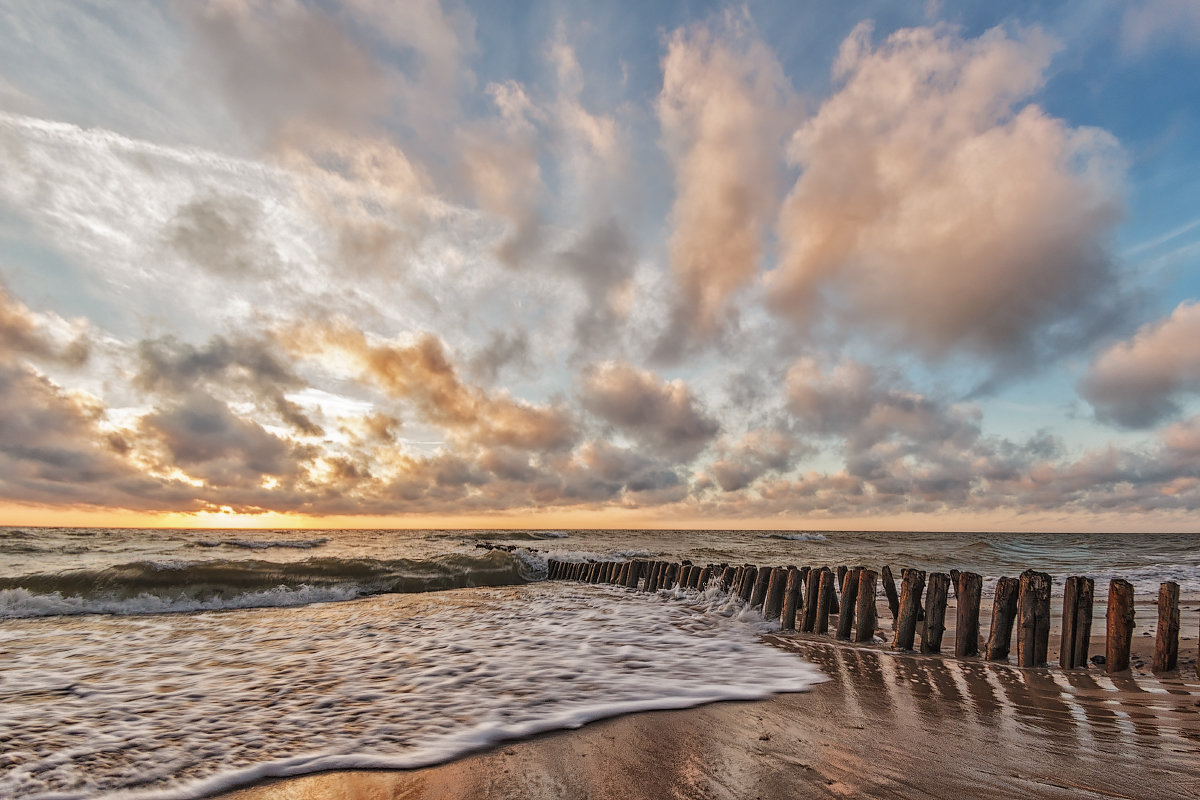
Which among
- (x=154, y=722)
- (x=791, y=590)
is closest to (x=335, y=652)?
(x=154, y=722)

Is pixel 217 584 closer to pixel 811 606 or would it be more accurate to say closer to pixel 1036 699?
pixel 811 606

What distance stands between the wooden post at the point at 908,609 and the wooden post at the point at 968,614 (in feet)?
1.58

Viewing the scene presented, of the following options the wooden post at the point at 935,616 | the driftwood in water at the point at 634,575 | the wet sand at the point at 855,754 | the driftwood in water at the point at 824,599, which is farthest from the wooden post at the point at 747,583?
the wet sand at the point at 855,754

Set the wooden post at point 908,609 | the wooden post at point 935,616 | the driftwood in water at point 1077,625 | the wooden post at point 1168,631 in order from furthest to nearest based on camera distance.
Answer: the wooden post at point 908,609
the wooden post at point 935,616
the driftwood in water at point 1077,625
the wooden post at point 1168,631

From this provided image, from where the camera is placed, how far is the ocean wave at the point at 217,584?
12.9 metres

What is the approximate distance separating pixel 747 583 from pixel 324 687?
7776 mm

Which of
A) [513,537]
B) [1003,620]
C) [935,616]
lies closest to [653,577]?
[935,616]

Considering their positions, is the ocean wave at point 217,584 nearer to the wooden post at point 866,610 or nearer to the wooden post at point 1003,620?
the wooden post at point 866,610

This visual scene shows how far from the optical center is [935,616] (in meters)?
7.15

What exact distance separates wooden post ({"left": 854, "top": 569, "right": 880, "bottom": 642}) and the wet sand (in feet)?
8.88

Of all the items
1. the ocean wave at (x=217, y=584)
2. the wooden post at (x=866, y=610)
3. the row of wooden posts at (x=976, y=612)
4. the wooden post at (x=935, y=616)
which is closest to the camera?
the row of wooden posts at (x=976, y=612)

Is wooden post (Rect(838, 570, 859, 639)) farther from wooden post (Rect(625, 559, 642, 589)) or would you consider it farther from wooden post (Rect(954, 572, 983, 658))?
wooden post (Rect(625, 559, 642, 589))

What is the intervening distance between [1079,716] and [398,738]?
520cm

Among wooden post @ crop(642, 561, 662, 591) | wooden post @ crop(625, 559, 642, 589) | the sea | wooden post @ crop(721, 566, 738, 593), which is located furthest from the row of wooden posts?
wooden post @ crop(625, 559, 642, 589)
